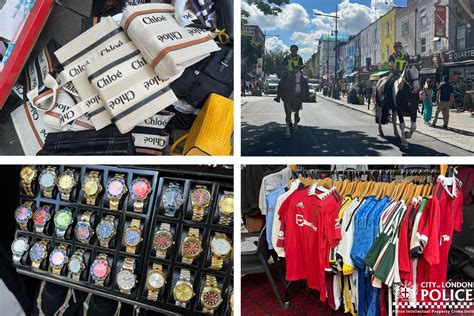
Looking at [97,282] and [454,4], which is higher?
[454,4]

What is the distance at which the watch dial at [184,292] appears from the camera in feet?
5.25

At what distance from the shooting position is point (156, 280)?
1611 mm

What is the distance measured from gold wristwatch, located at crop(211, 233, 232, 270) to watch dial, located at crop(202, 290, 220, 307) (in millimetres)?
95

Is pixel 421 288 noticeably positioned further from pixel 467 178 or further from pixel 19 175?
pixel 19 175

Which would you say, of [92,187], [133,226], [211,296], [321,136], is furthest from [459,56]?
[92,187]

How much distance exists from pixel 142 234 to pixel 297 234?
2.51 feet

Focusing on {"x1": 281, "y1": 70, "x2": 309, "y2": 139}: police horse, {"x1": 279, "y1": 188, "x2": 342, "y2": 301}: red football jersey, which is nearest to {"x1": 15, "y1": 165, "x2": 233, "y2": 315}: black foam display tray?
{"x1": 281, "y1": 70, "x2": 309, "y2": 139}: police horse

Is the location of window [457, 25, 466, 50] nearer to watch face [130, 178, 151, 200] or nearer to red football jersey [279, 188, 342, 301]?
red football jersey [279, 188, 342, 301]

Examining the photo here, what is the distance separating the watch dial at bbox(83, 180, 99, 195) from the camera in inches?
66.5

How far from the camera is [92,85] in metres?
1.53

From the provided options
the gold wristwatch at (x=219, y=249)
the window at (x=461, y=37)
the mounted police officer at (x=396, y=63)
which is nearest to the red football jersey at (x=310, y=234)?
the gold wristwatch at (x=219, y=249)

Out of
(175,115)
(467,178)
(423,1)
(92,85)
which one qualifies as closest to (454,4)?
(423,1)

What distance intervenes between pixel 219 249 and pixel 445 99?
1.07 meters

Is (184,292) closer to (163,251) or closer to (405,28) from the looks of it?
(163,251)
